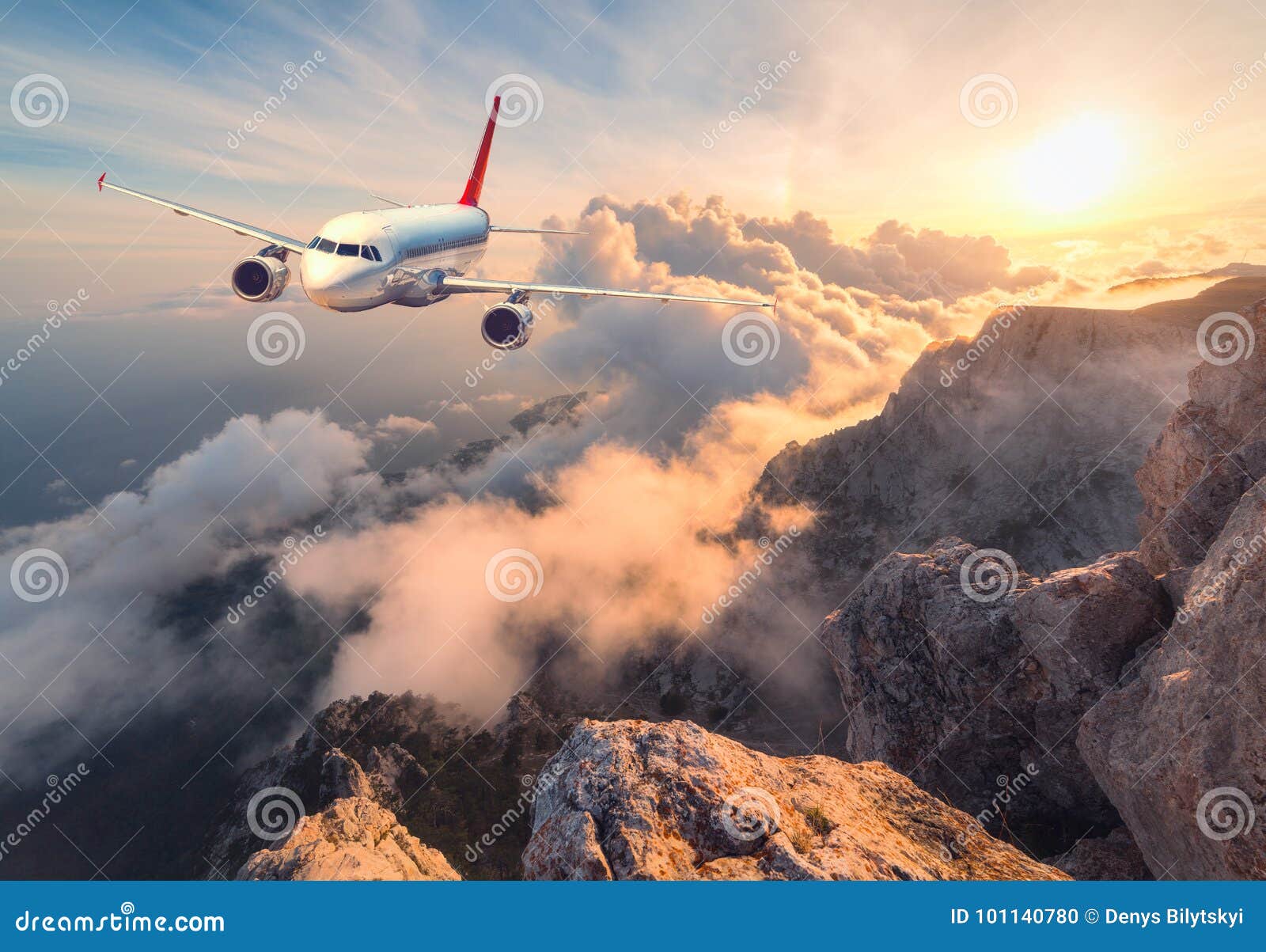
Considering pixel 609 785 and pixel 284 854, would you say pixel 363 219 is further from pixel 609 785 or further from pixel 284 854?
pixel 609 785

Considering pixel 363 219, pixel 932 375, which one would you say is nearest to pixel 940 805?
pixel 363 219

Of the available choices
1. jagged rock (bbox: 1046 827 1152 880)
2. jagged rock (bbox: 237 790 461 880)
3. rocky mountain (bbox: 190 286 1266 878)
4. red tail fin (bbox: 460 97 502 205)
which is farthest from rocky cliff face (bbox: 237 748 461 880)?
red tail fin (bbox: 460 97 502 205)

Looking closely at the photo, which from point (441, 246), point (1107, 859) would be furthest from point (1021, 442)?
point (441, 246)

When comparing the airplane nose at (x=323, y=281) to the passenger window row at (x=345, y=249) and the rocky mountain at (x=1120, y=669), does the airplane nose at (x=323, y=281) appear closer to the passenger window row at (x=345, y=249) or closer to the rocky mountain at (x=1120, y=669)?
the passenger window row at (x=345, y=249)

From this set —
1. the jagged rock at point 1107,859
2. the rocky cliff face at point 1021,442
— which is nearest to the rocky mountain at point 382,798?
the jagged rock at point 1107,859

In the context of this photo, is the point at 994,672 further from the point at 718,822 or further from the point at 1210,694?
the point at 718,822
